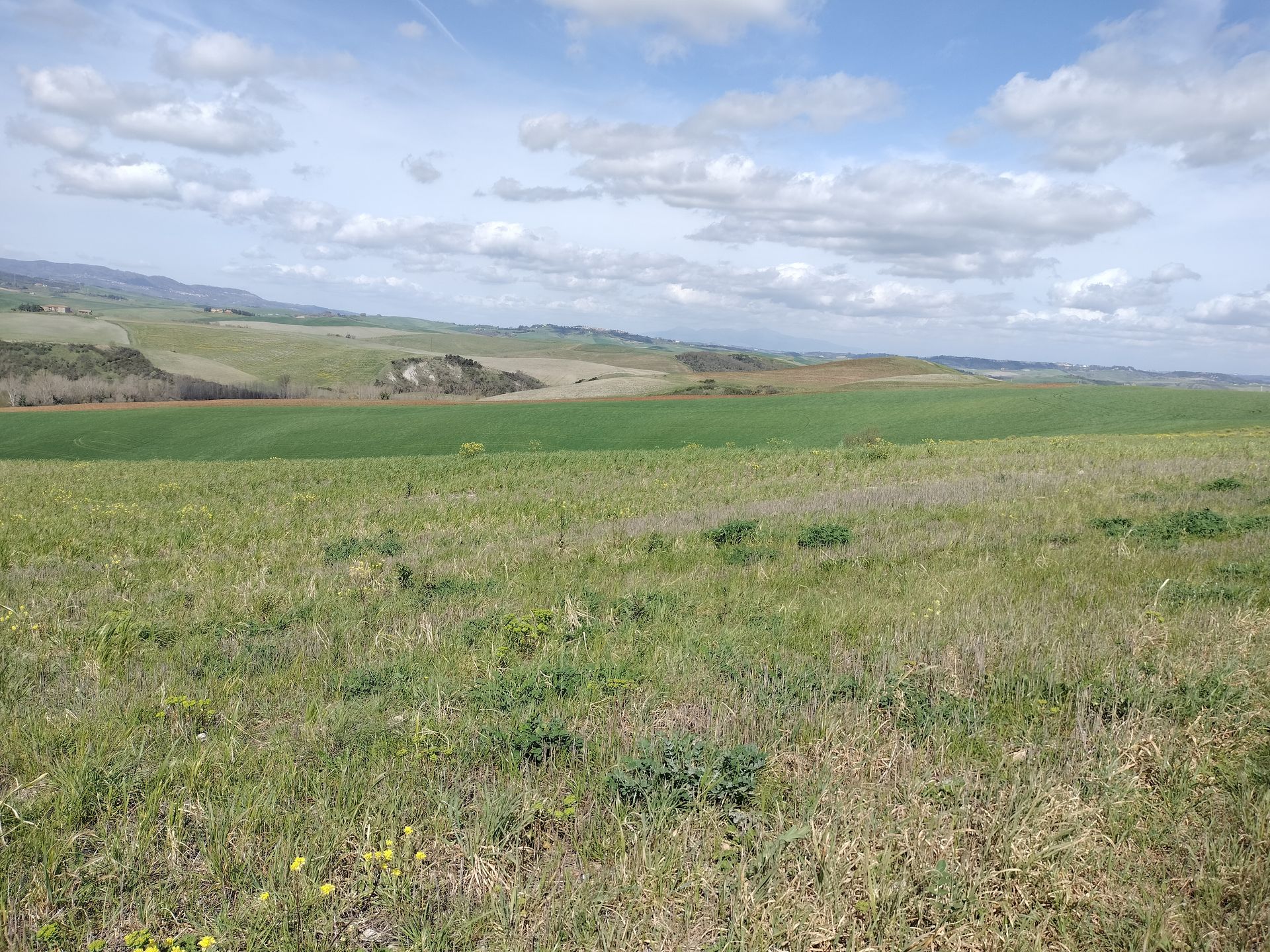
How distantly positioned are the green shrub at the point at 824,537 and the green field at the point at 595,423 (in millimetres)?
29804

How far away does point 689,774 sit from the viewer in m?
4.23

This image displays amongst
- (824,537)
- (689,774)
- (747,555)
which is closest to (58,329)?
(747,555)

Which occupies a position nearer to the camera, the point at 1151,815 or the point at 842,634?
the point at 1151,815

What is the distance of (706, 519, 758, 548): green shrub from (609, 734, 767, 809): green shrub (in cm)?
736

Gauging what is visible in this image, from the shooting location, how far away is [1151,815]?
3.87m

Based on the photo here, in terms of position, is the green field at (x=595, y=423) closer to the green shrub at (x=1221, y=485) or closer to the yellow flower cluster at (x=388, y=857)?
the green shrub at (x=1221, y=485)

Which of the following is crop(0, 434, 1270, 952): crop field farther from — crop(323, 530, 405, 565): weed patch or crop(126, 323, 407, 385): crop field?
crop(126, 323, 407, 385): crop field

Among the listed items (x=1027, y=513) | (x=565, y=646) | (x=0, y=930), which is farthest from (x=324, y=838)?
(x=1027, y=513)

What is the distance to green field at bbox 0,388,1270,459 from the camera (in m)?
45.7

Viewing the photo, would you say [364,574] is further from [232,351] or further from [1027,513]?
[232,351]

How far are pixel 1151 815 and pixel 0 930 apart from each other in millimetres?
5784

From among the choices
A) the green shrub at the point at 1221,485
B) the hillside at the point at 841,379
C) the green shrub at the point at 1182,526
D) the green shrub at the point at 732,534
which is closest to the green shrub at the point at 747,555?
the green shrub at the point at 732,534

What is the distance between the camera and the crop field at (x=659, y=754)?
11.0 feet

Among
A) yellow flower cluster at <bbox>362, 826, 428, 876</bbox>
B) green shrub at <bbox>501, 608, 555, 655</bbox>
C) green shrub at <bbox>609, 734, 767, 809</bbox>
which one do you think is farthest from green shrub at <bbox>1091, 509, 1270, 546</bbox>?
yellow flower cluster at <bbox>362, 826, 428, 876</bbox>
